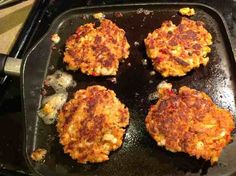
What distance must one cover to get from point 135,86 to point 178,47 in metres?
0.29

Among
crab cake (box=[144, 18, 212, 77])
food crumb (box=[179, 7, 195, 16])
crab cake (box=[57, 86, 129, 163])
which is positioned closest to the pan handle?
crab cake (box=[57, 86, 129, 163])

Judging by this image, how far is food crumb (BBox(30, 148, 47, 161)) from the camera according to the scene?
5.62 feet

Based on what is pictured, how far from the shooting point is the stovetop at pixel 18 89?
73.1 inches

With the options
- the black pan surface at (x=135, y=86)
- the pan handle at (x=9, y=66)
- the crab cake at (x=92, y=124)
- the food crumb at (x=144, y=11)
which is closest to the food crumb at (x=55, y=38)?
the black pan surface at (x=135, y=86)

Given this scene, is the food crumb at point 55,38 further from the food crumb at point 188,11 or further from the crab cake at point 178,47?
the food crumb at point 188,11

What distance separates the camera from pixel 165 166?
1.61 meters

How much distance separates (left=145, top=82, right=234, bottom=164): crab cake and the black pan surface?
0.05 m

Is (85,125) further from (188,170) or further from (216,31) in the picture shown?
(216,31)

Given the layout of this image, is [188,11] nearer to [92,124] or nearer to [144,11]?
[144,11]

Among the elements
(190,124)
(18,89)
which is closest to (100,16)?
(18,89)

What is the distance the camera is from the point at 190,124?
164 centimetres

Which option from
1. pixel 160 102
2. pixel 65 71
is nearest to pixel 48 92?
pixel 65 71

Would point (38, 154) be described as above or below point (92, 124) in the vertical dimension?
below

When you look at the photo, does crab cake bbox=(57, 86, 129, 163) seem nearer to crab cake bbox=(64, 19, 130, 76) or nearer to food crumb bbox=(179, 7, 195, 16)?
crab cake bbox=(64, 19, 130, 76)
